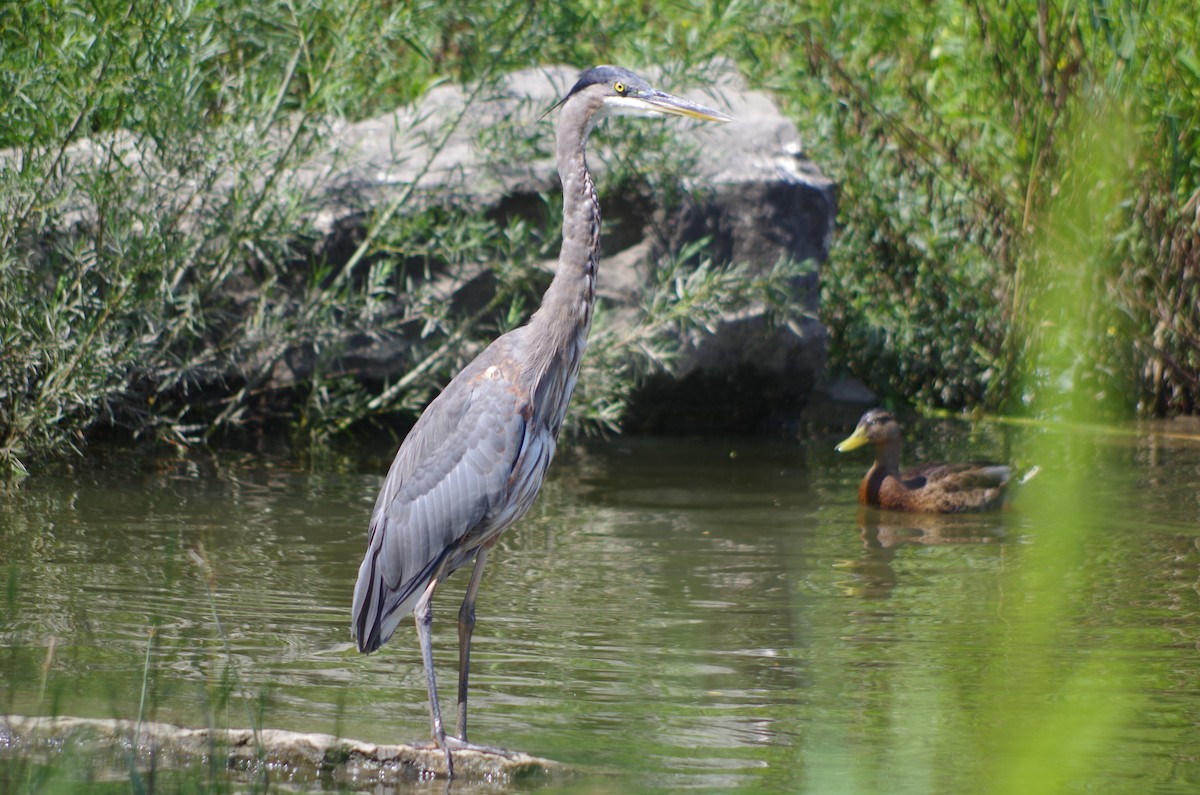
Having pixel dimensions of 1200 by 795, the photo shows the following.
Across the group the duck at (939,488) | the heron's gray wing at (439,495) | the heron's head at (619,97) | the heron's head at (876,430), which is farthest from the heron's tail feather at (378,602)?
the heron's head at (876,430)

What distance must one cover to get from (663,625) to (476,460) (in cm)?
132

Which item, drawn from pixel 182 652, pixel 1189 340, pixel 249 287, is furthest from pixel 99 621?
pixel 1189 340

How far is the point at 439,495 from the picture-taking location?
430 centimetres

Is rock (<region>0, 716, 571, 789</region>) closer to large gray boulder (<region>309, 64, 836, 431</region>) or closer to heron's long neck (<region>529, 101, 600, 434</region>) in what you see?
heron's long neck (<region>529, 101, 600, 434</region>)

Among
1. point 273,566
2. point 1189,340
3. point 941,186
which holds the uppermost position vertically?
point 941,186

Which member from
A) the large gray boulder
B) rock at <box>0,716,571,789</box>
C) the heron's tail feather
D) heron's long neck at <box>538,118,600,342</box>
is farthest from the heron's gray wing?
→ the large gray boulder

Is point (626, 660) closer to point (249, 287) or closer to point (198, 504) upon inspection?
point (198, 504)

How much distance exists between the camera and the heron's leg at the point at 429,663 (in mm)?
3686

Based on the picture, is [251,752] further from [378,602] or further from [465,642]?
[465,642]

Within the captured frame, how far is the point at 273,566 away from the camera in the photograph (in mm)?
6148

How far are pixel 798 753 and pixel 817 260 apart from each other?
7.14 metres

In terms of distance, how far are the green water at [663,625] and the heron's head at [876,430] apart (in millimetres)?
355

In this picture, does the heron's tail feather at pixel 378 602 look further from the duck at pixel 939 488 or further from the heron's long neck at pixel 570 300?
the duck at pixel 939 488

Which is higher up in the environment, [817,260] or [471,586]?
[817,260]
